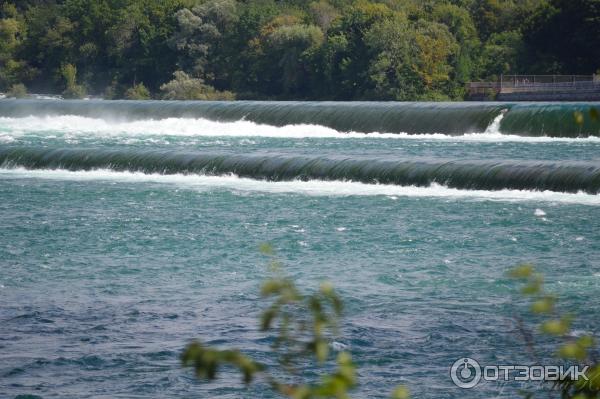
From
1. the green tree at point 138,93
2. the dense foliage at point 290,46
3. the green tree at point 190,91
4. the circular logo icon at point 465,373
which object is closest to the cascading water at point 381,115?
the dense foliage at point 290,46

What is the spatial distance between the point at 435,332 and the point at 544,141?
23.7m

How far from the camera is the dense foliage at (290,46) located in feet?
205

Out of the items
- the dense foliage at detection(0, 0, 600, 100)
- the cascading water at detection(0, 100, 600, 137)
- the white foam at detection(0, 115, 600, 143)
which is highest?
the dense foliage at detection(0, 0, 600, 100)

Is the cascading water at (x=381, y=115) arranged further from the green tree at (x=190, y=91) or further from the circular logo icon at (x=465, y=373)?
the circular logo icon at (x=465, y=373)

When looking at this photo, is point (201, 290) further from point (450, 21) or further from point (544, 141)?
point (450, 21)

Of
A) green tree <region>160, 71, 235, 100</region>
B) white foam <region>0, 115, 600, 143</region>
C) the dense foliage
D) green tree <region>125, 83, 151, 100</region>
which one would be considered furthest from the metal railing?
green tree <region>125, 83, 151, 100</region>

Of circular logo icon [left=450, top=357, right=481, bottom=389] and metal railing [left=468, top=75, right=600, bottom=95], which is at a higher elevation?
metal railing [left=468, top=75, right=600, bottom=95]

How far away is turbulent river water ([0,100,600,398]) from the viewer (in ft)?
38.8

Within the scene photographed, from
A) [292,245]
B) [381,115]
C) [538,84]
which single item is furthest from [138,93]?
[292,245]

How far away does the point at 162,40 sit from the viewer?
260 ft

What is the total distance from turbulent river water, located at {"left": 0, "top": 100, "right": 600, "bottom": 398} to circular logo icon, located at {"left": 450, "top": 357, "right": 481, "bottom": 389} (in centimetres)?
10

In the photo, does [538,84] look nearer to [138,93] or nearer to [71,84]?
[138,93]

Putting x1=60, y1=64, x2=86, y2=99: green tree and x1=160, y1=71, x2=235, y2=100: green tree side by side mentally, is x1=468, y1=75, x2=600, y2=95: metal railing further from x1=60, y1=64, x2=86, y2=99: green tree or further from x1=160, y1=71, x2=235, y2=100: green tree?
x1=60, y1=64, x2=86, y2=99: green tree

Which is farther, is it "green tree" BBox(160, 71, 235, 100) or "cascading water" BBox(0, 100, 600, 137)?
"green tree" BBox(160, 71, 235, 100)
